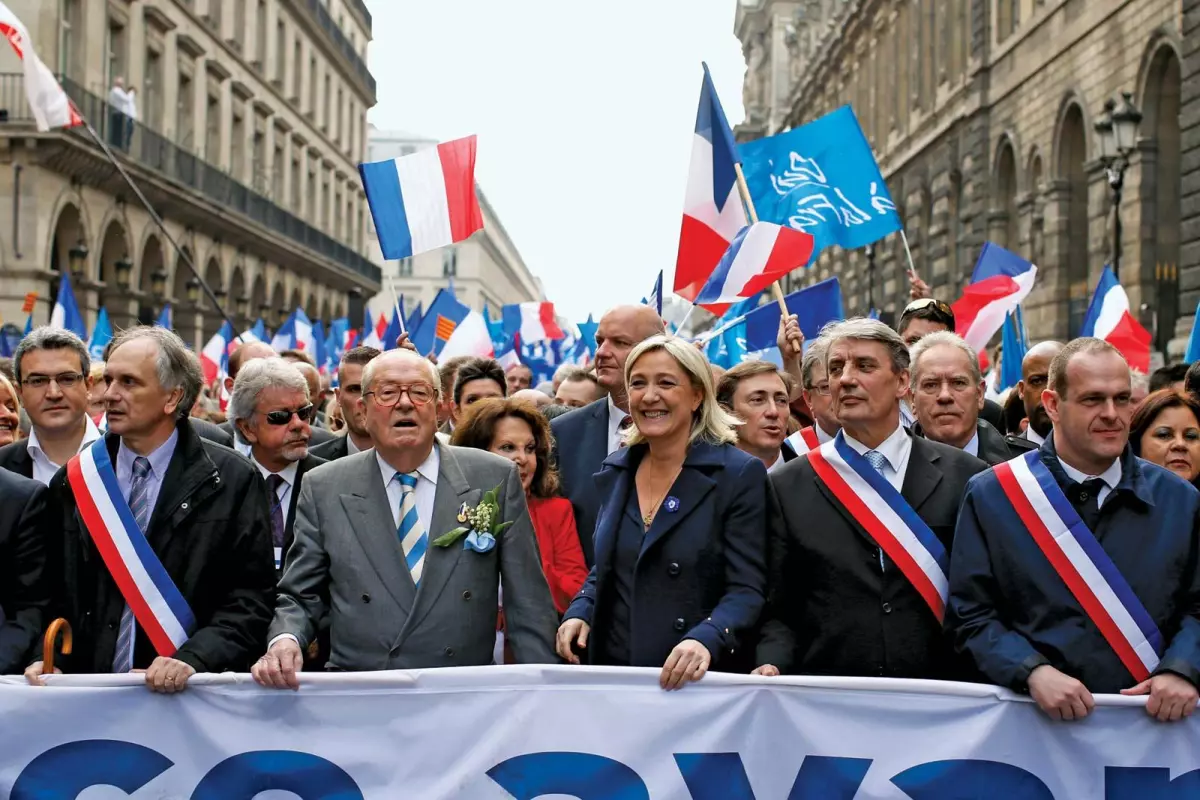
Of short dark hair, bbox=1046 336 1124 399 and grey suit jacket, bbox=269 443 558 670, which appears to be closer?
short dark hair, bbox=1046 336 1124 399

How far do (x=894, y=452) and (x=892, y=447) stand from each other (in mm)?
16

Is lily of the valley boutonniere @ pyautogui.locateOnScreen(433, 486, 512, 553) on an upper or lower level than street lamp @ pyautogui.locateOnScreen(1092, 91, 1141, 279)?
lower

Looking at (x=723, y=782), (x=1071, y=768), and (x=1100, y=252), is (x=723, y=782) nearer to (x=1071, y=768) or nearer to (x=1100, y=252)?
(x=1071, y=768)

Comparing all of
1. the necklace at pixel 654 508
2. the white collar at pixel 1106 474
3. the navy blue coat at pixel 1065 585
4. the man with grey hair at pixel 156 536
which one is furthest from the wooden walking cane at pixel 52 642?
the white collar at pixel 1106 474

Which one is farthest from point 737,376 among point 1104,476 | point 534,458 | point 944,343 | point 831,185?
point 831,185

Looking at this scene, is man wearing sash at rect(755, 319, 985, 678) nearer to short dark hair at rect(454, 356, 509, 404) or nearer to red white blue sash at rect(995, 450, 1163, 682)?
red white blue sash at rect(995, 450, 1163, 682)

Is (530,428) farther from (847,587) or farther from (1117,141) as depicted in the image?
(1117,141)

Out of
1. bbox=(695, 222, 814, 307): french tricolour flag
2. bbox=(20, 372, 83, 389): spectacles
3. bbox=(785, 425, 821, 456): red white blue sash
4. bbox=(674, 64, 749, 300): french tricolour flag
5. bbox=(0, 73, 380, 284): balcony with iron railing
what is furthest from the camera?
bbox=(0, 73, 380, 284): balcony with iron railing

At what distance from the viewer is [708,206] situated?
8.01 metres

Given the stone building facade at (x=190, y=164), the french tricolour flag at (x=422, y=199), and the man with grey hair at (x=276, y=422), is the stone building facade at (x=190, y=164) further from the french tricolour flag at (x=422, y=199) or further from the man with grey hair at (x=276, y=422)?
the man with grey hair at (x=276, y=422)

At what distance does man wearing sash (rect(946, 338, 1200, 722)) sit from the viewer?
3908mm

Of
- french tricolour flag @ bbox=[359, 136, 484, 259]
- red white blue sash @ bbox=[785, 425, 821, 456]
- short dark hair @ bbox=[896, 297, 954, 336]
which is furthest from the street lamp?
red white blue sash @ bbox=[785, 425, 821, 456]

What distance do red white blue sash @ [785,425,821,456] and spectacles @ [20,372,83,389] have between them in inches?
111

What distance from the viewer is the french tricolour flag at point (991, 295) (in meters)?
10.3
